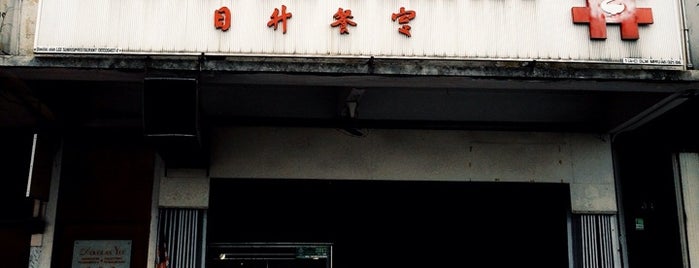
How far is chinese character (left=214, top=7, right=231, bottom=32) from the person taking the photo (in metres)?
7.36

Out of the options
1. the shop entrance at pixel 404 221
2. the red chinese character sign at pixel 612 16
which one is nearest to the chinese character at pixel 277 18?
the shop entrance at pixel 404 221

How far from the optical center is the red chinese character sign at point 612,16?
7.55 m

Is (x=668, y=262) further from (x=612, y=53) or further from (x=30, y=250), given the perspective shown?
(x=30, y=250)

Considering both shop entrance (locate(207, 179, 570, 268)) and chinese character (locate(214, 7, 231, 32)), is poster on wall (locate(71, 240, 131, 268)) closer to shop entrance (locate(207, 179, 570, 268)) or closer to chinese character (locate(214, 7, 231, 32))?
shop entrance (locate(207, 179, 570, 268))

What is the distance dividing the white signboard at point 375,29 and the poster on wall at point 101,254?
2.97 meters

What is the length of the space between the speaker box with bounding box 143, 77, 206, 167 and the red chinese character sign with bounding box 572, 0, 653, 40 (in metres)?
4.47

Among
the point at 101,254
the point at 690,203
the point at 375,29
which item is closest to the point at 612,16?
the point at 375,29

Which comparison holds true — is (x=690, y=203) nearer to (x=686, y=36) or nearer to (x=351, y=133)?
(x=686, y=36)

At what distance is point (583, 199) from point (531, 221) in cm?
106

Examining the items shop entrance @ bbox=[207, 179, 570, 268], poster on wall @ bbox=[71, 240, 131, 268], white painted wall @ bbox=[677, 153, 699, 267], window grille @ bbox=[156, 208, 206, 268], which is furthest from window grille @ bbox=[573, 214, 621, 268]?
poster on wall @ bbox=[71, 240, 131, 268]

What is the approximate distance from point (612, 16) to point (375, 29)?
9.01 feet

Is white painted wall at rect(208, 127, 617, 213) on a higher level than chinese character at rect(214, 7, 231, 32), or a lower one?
lower

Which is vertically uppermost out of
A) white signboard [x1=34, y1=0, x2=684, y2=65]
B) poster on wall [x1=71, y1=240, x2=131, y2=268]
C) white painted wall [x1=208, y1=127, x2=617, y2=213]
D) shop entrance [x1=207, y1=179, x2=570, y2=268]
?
white signboard [x1=34, y1=0, x2=684, y2=65]

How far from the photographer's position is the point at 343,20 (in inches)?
293
